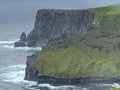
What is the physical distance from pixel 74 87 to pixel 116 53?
30.3 metres

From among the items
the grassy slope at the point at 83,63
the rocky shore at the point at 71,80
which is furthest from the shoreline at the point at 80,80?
the grassy slope at the point at 83,63

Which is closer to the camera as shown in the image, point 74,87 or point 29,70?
point 74,87

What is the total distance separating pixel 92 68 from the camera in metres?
188

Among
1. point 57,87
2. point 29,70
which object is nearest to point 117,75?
point 57,87

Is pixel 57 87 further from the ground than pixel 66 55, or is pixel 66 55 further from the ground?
pixel 66 55

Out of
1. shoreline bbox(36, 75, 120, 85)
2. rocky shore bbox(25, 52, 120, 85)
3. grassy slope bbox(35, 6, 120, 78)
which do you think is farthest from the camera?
grassy slope bbox(35, 6, 120, 78)

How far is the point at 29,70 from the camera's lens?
640 ft

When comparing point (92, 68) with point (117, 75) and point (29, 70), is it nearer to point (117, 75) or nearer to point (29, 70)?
point (117, 75)

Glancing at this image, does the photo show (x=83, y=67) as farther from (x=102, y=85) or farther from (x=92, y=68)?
(x=102, y=85)

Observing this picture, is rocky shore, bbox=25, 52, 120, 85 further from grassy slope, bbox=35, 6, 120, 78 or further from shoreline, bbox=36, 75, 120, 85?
grassy slope, bbox=35, 6, 120, 78

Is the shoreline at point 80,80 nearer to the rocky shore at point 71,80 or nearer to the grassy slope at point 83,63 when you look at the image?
the rocky shore at point 71,80

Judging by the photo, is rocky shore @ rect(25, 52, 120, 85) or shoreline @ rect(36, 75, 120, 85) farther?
rocky shore @ rect(25, 52, 120, 85)

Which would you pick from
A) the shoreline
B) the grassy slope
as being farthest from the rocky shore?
the grassy slope

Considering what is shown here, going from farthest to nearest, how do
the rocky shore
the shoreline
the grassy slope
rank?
the grassy slope, the rocky shore, the shoreline
